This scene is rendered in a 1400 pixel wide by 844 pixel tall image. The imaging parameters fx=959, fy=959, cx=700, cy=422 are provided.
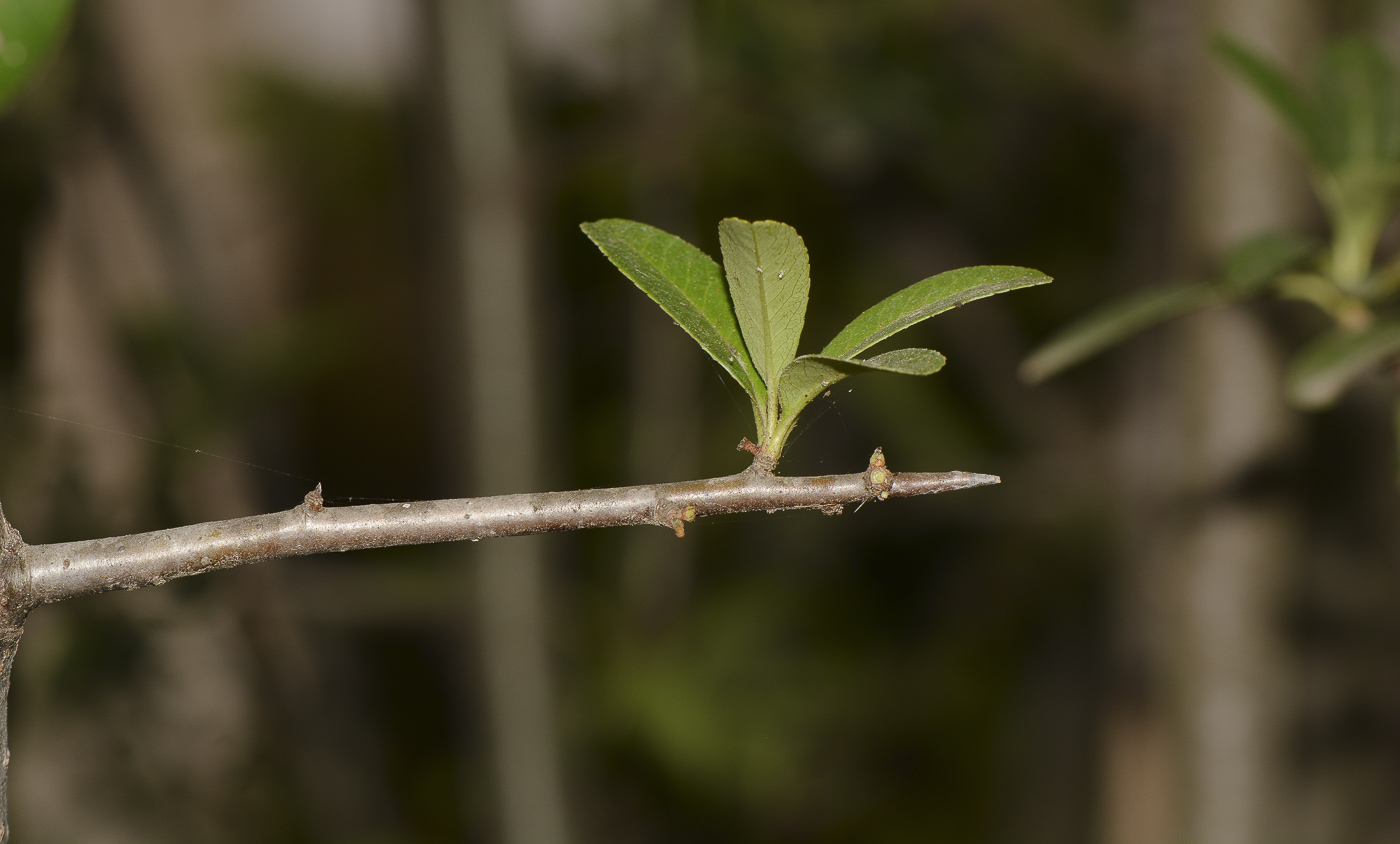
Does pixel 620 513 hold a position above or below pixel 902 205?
below

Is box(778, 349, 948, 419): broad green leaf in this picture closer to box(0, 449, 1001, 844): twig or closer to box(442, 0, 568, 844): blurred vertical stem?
box(0, 449, 1001, 844): twig

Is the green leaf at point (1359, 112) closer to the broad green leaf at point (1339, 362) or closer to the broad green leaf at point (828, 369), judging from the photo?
the broad green leaf at point (1339, 362)

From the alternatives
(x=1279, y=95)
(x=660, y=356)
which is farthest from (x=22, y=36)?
(x=660, y=356)

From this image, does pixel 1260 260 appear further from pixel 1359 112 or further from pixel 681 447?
pixel 681 447

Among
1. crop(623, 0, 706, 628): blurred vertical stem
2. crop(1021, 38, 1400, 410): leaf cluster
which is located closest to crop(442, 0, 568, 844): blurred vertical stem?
crop(623, 0, 706, 628): blurred vertical stem

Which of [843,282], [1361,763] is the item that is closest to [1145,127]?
[843,282]

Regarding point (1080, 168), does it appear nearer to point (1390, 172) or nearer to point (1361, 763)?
point (1361, 763)
